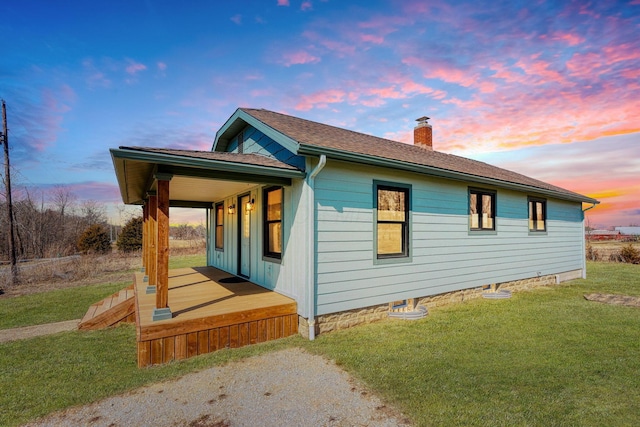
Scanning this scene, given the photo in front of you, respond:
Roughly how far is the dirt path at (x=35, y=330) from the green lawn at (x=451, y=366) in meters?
0.49

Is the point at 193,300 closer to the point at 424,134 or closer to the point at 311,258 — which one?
the point at 311,258

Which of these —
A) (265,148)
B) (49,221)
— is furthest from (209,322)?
(49,221)

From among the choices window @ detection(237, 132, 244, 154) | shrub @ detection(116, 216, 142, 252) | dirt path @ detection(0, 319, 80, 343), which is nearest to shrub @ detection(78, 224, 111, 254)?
shrub @ detection(116, 216, 142, 252)

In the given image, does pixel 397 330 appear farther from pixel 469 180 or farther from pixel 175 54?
pixel 175 54

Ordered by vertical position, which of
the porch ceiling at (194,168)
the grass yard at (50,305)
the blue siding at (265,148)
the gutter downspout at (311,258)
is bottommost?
the grass yard at (50,305)

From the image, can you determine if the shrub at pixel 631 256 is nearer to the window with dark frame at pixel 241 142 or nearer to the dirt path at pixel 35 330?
the window with dark frame at pixel 241 142

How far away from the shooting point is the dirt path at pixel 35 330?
5.43m

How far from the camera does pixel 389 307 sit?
237 inches

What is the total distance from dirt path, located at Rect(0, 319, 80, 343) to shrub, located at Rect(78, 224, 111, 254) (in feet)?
55.3

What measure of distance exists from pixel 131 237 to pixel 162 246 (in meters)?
21.0

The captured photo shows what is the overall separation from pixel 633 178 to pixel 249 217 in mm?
18745

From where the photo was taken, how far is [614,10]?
21.0ft

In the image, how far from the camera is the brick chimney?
10828 mm

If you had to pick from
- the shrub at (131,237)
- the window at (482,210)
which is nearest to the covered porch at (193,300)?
the window at (482,210)
